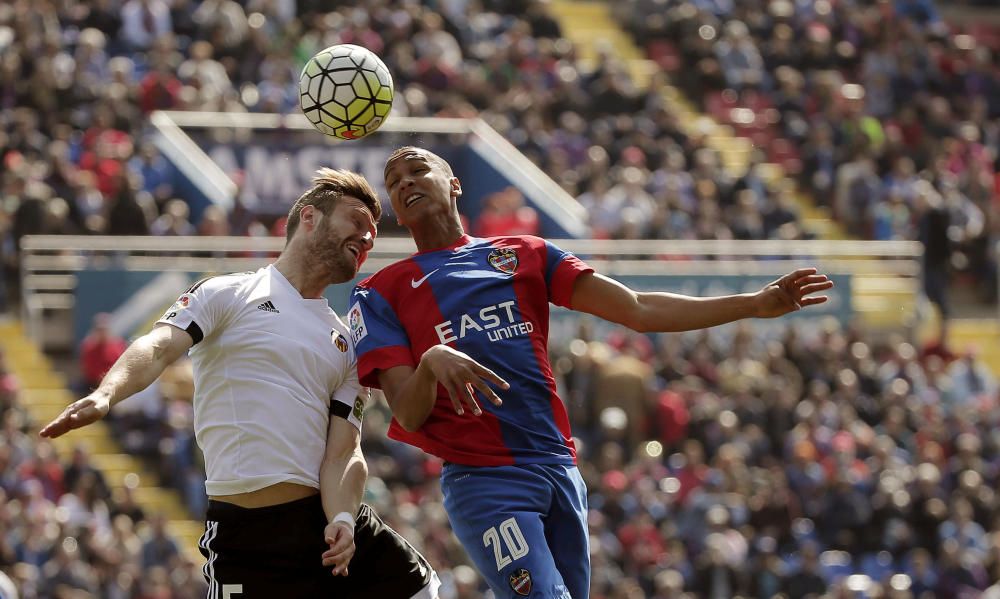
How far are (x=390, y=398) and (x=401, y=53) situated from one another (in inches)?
604

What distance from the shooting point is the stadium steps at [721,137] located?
21.1 metres

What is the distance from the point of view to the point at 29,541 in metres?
14.3

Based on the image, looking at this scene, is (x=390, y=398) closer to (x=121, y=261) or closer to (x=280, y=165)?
(x=121, y=261)

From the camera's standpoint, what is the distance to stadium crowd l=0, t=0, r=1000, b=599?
52.0ft

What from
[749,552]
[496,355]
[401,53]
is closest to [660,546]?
[749,552]

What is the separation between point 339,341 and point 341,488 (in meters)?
0.56

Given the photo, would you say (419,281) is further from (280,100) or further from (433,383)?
(280,100)

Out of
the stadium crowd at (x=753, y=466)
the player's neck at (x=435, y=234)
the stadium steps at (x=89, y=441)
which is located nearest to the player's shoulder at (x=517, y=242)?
the player's neck at (x=435, y=234)

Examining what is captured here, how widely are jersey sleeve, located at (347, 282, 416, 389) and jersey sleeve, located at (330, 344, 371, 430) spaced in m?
0.10

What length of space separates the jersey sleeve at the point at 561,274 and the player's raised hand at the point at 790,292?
0.68 metres

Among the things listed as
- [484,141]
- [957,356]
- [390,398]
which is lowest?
[957,356]

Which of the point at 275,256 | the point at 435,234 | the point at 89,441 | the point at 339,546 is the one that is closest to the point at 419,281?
the point at 435,234

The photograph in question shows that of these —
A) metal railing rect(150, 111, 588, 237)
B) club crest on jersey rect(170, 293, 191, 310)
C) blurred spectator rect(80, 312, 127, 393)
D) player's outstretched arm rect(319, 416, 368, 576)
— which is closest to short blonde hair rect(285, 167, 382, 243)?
club crest on jersey rect(170, 293, 191, 310)

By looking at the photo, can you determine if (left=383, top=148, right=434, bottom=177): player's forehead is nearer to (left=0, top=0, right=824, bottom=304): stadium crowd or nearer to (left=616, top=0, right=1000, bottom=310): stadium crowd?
(left=0, top=0, right=824, bottom=304): stadium crowd
